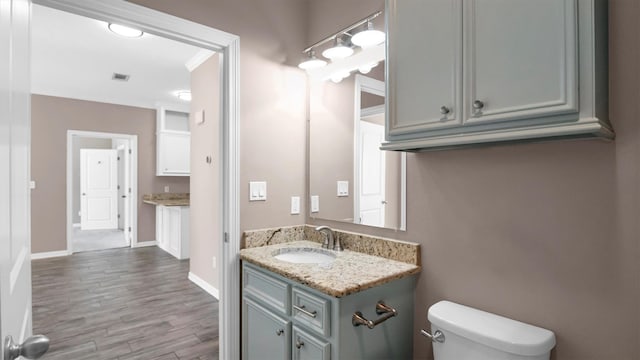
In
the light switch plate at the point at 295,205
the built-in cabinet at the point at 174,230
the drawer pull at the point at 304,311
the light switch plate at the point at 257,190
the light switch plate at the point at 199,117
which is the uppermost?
the light switch plate at the point at 199,117

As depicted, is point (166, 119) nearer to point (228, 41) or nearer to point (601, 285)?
point (228, 41)

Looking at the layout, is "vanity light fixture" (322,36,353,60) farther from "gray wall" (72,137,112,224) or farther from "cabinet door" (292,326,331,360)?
"gray wall" (72,137,112,224)

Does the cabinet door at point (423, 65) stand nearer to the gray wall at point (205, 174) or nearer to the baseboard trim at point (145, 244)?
the gray wall at point (205, 174)

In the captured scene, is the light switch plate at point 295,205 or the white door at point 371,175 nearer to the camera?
the white door at point 371,175

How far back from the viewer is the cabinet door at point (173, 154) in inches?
226

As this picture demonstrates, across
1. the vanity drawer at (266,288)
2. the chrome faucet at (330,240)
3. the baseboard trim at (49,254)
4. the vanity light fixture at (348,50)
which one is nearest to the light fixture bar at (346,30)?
the vanity light fixture at (348,50)

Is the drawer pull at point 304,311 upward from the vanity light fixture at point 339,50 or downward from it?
downward

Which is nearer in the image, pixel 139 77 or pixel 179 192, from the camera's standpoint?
pixel 139 77

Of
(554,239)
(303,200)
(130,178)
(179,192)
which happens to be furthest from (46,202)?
(554,239)

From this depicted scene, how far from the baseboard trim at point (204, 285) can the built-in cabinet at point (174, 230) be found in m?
1.06

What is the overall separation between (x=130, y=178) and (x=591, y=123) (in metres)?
6.55

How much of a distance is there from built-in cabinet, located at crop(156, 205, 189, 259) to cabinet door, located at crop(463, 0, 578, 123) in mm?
4714

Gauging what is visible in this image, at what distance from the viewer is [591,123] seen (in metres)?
0.95

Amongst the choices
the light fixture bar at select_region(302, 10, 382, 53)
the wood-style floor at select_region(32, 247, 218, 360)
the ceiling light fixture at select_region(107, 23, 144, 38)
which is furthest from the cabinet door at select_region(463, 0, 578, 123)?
the ceiling light fixture at select_region(107, 23, 144, 38)
